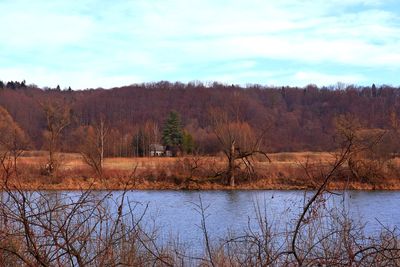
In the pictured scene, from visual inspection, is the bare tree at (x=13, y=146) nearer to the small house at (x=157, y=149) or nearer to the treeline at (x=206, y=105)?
the small house at (x=157, y=149)

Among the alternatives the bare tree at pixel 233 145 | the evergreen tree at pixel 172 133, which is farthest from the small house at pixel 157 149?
the bare tree at pixel 233 145

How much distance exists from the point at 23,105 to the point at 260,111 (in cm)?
5515

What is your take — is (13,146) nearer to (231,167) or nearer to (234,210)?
(234,210)

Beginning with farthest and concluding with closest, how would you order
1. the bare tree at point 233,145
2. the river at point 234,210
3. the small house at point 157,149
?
the small house at point 157,149 → the bare tree at point 233,145 → the river at point 234,210

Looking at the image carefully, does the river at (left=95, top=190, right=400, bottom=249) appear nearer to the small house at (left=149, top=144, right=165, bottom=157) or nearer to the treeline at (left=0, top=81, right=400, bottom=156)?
the small house at (left=149, top=144, right=165, bottom=157)

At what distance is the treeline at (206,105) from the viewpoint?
120500 millimetres

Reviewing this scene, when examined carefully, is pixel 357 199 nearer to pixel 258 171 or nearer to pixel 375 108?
pixel 258 171

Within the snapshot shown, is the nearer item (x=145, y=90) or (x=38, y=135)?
(x=38, y=135)

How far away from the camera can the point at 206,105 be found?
454ft

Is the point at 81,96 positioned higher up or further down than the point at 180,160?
higher up

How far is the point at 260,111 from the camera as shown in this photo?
134m

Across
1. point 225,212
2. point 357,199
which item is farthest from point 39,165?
point 357,199

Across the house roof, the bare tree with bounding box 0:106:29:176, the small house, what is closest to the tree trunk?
the bare tree with bounding box 0:106:29:176

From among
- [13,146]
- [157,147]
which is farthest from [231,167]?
[157,147]
